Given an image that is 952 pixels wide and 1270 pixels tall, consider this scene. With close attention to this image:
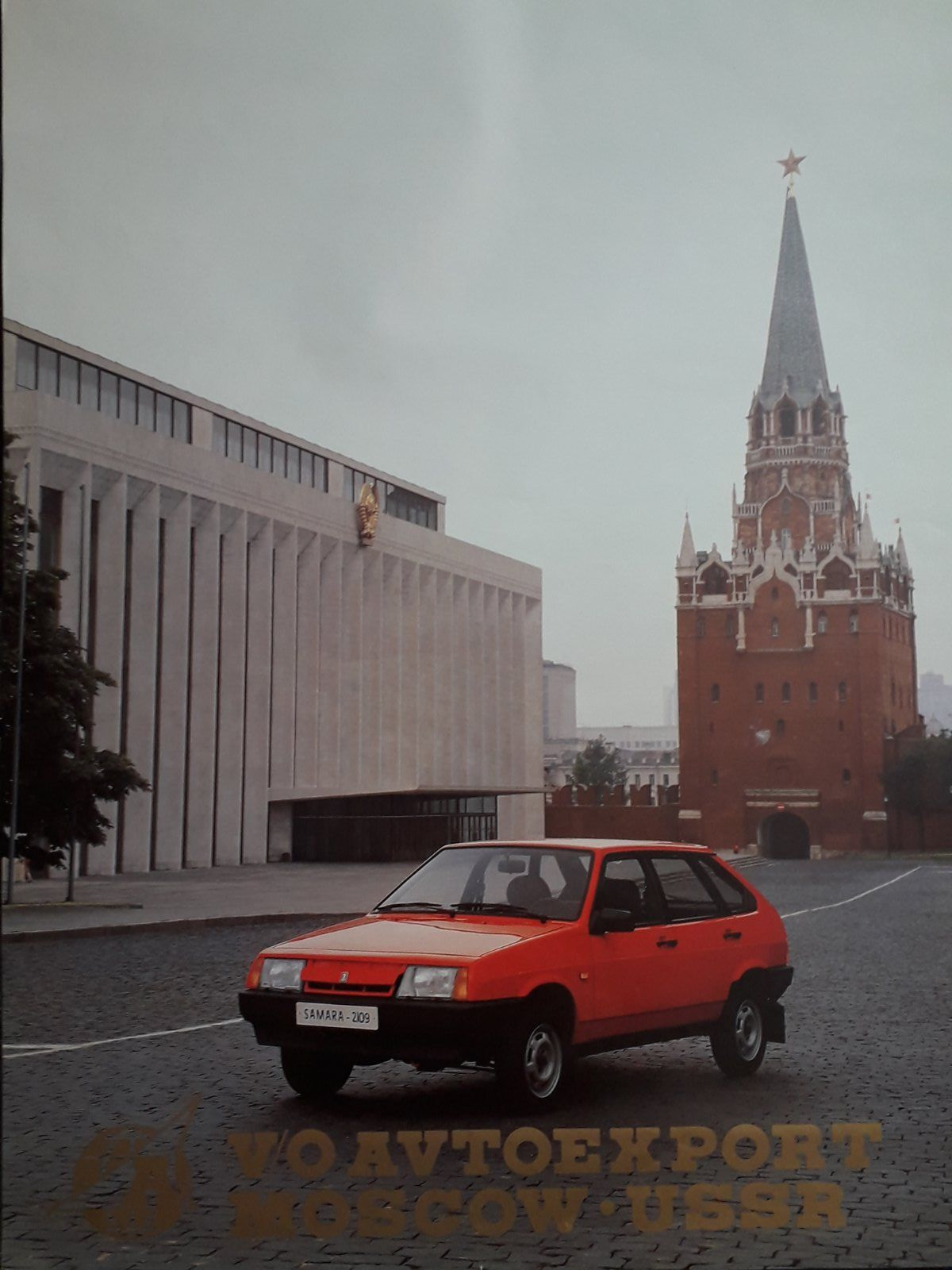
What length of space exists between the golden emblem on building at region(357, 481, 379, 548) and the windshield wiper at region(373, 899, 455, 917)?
16.8 m

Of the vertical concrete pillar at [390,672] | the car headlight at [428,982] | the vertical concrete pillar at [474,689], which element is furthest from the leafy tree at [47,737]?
the vertical concrete pillar at [474,689]

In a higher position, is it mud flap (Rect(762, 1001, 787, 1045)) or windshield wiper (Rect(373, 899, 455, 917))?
windshield wiper (Rect(373, 899, 455, 917))

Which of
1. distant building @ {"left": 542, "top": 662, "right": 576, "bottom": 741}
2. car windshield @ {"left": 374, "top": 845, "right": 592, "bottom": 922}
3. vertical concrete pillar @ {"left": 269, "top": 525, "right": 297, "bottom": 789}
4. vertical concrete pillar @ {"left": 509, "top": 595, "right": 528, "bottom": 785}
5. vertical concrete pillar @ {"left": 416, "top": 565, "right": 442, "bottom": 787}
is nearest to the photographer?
car windshield @ {"left": 374, "top": 845, "right": 592, "bottom": 922}

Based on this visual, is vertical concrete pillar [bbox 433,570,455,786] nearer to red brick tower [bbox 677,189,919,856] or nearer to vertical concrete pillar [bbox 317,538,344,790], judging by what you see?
vertical concrete pillar [bbox 317,538,344,790]

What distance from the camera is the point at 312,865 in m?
14.4

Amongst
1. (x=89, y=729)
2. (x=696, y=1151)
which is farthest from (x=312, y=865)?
(x=696, y=1151)

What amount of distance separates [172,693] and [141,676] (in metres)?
0.50

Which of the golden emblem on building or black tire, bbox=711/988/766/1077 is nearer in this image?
black tire, bbox=711/988/766/1077

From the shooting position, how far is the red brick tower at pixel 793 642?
2905cm

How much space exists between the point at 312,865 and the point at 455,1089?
721 centimetres

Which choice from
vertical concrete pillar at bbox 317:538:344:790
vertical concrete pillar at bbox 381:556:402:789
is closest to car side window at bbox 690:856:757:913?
vertical concrete pillar at bbox 317:538:344:790

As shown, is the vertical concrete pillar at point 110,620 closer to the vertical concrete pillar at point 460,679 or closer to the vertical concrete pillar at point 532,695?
the vertical concrete pillar at point 460,679

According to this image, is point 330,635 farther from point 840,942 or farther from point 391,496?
point 840,942

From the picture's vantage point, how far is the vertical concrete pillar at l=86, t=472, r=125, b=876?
1112 centimetres
